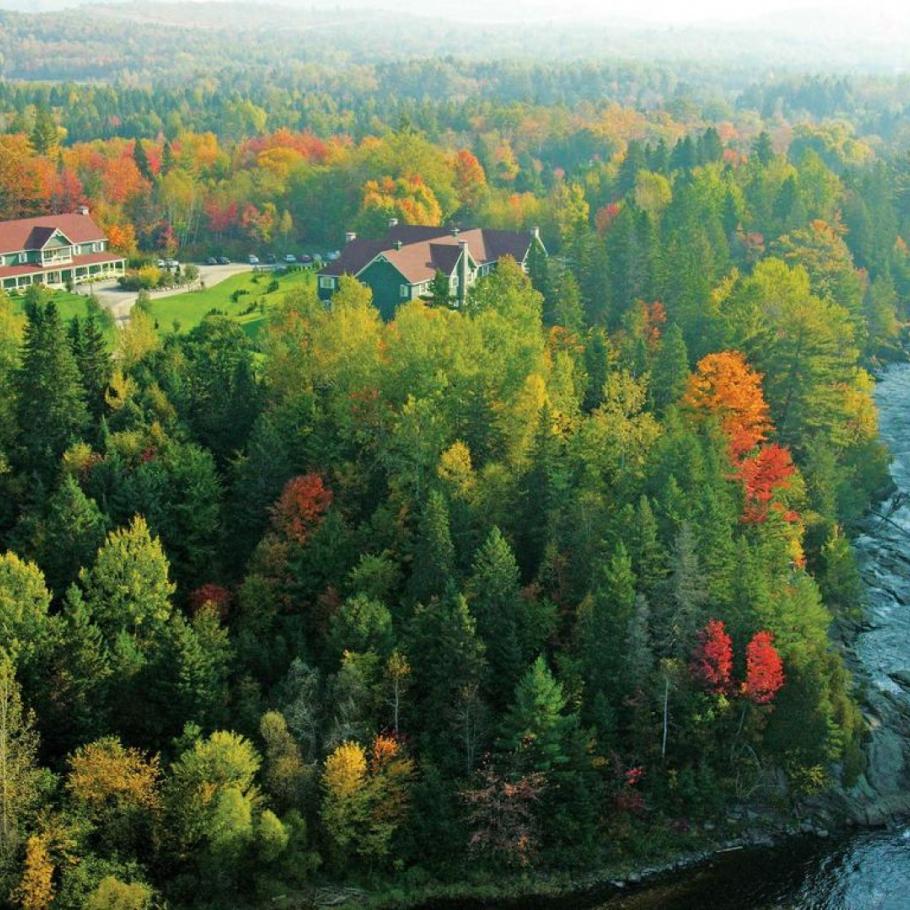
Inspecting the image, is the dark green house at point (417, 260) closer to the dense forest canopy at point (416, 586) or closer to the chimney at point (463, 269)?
the chimney at point (463, 269)

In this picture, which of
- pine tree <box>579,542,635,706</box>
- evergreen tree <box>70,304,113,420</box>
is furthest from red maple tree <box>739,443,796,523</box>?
evergreen tree <box>70,304,113,420</box>

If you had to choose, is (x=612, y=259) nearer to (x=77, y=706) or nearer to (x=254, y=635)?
(x=254, y=635)

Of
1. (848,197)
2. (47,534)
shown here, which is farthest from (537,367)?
(848,197)

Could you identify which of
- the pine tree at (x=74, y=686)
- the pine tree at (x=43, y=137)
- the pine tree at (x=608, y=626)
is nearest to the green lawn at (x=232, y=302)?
the pine tree at (x=43, y=137)

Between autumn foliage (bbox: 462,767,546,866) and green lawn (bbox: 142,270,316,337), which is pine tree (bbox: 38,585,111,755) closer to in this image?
autumn foliage (bbox: 462,767,546,866)

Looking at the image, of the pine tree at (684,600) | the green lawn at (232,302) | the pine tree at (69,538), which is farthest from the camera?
the green lawn at (232,302)

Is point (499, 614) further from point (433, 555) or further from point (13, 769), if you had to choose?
point (13, 769)

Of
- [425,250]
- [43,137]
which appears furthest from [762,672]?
[43,137]
